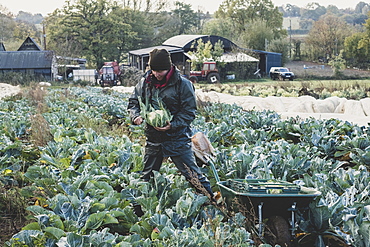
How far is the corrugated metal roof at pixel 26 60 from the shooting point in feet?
152

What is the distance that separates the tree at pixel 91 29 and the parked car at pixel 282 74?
65.1 feet

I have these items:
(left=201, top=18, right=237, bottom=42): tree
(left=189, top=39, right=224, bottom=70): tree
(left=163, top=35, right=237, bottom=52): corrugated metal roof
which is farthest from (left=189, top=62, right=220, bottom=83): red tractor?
(left=201, top=18, right=237, bottom=42): tree

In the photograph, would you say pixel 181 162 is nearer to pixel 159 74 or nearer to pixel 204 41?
pixel 159 74

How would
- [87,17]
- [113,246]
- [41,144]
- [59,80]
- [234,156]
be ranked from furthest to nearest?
1. [87,17]
2. [59,80]
3. [41,144]
4. [234,156]
5. [113,246]

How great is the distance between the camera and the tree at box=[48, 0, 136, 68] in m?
53.0

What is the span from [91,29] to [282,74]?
24271 mm

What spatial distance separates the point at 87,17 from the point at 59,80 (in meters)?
11.8

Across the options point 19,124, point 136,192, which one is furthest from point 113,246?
point 19,124

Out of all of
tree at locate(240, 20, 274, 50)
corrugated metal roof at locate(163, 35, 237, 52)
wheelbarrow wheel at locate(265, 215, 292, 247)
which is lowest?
wheelbarrow wheel at locate(265, 215, 292, 247)

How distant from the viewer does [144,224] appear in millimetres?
3383

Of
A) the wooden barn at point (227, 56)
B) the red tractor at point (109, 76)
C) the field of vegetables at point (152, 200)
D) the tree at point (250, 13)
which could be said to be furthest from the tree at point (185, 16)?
the field of vegetables at point (152, 200)

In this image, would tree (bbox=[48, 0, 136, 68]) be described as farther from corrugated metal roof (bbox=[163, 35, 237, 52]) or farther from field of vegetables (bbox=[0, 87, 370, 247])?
field of vegetables (bbox=[0, 87, 370, 247])

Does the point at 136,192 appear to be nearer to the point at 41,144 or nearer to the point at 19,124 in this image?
the point at 41,144

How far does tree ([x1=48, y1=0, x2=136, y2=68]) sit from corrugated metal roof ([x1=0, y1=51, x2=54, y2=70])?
6.00m
